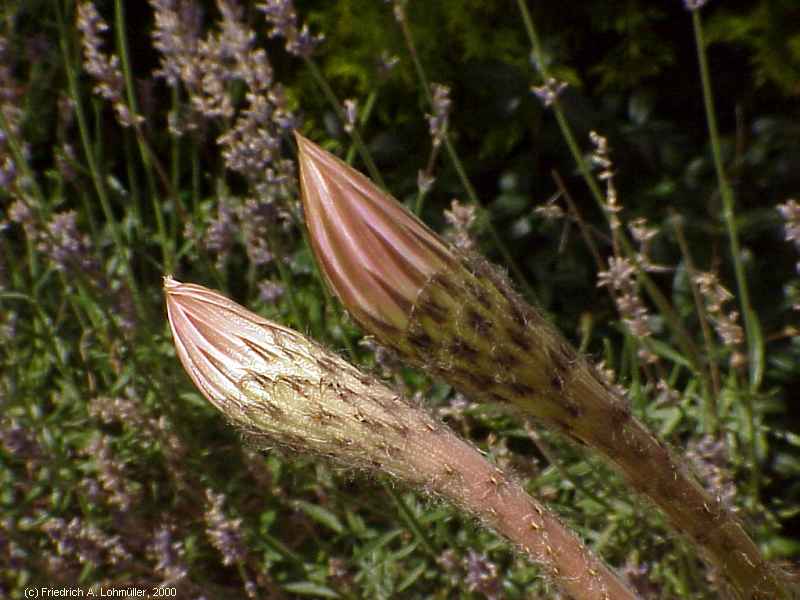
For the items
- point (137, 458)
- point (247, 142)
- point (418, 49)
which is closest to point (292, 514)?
point (137, 458)

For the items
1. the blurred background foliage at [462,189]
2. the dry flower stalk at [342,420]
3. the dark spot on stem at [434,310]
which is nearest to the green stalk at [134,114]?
the blurred background foliage at [462,189]

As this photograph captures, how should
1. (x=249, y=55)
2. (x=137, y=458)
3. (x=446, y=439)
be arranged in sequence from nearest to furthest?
(x=446, y=439) → (x=249, y=55) → (x=137, y=458)

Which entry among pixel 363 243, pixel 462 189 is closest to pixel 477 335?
pixel 363 243

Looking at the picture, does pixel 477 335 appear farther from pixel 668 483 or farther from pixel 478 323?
pixel 668 483

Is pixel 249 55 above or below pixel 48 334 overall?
above

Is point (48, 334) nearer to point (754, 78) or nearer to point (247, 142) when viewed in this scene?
point (247, 142)

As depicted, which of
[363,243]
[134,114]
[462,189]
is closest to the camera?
[363,243]
